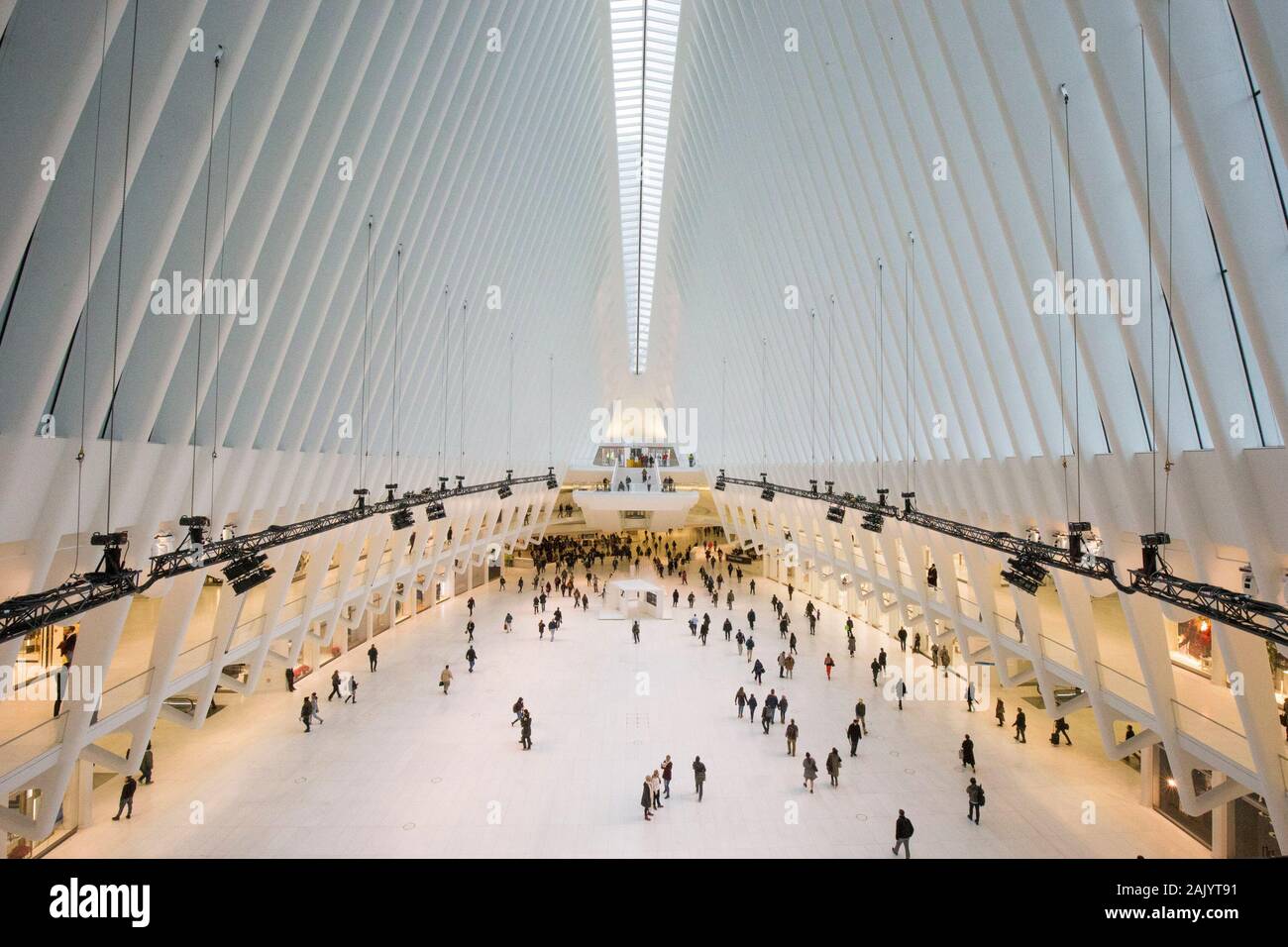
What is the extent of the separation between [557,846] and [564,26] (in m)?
19.6

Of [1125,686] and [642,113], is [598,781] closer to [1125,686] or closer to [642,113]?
[1125,686]

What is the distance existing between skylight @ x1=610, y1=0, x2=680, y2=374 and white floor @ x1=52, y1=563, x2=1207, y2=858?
2105 cm

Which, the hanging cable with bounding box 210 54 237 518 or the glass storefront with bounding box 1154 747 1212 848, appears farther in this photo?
the glass storefront with bounding box 1154 747 1212 848

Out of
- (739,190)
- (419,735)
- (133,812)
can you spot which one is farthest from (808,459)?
(133,812)

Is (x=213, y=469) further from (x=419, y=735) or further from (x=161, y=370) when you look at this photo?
(x=419, y=735)

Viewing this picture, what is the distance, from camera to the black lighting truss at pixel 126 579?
5.83 metres

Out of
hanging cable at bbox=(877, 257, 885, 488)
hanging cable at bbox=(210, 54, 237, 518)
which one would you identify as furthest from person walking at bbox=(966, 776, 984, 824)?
hanging cable at bbox=(210, 54, 237, 518)

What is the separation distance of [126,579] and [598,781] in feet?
27.3

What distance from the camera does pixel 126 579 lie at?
6840 millimetres

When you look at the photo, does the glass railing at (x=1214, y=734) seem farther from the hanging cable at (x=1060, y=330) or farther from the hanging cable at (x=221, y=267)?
the hanging cable at (x=221, y=267)

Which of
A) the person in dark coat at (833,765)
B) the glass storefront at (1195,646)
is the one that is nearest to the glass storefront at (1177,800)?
the glass storefront at (1195,646)

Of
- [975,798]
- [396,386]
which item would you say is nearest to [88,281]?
[396,386]

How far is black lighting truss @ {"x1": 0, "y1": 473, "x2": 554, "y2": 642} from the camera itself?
5827mm

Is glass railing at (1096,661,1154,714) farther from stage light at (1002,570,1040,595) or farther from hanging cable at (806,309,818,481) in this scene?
hanging cable at (806,309,818,481)
